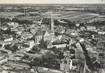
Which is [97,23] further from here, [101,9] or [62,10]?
[62,10]

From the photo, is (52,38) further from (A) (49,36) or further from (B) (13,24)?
(B) (13,24)

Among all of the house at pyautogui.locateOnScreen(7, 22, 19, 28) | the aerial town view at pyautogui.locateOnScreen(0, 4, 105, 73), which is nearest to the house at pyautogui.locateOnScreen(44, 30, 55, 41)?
Answer: the aerial town view at pyautogui.locateOnScreen(0, 4, 105, 73)

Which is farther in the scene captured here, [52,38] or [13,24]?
[13,24]

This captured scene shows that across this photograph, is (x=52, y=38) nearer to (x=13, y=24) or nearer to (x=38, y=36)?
(x=38, y=36)

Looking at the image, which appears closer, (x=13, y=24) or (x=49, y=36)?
(x=49, y=36)

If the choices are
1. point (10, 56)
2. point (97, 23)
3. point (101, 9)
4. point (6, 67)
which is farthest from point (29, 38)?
point (101, 9)

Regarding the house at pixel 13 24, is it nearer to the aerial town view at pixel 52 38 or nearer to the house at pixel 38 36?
the aerial town view at pixel 52 38

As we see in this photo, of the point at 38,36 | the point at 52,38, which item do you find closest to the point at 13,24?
the point at 38,36

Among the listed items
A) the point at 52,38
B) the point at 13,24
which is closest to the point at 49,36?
the point at 52,38
